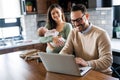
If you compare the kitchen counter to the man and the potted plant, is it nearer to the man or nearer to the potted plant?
the potted plant

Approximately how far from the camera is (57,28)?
8.27 feet

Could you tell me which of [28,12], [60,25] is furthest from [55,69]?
[28,12]

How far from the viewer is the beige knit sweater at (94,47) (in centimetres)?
167

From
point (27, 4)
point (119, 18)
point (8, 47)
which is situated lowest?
point (8, 47)

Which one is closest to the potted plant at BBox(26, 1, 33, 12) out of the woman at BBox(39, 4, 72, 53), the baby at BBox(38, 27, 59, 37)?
the woman at BBox(39, 4, 72, 53)

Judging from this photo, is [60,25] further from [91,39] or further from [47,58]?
[47,58]

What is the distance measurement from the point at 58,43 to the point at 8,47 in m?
1.30

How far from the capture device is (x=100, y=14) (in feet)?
10.8

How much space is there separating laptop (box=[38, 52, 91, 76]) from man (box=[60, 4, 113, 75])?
174mm

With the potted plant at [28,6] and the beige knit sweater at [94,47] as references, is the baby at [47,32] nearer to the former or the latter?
the beige knit sweater at [94,47]

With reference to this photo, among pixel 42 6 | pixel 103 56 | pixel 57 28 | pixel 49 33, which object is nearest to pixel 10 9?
pixel 42 6

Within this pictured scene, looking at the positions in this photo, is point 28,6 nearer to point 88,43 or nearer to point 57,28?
point 57,28

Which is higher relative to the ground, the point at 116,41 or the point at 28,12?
the point at 28,12

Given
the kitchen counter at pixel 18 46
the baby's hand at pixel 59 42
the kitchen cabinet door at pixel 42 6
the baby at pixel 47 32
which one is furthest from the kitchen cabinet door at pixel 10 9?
the baby's hand at pixel 59 42
